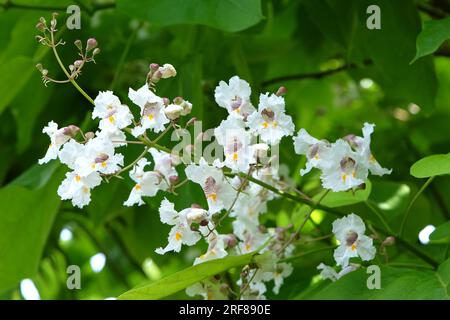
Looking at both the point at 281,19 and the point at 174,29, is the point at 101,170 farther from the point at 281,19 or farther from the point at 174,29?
the point at 281,19

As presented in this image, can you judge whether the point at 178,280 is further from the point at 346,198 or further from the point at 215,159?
the point at 346,198

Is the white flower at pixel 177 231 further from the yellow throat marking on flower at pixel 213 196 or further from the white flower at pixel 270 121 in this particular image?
the white flower at pixel 270 121

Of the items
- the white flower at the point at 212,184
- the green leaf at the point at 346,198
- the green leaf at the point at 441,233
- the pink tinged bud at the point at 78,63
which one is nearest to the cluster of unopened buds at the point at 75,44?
the pink tinged bud at the point at 78,63

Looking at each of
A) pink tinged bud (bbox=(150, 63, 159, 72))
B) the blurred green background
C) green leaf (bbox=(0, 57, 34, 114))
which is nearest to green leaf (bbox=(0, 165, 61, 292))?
the blurred green background

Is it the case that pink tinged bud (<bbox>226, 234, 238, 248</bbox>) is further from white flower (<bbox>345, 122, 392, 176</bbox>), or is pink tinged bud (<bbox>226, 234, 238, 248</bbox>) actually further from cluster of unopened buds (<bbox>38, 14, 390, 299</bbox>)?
white flower (<bbox>345, 122, 392, 176</bbox>)

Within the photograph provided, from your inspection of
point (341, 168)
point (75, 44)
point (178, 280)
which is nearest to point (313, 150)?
point (341, 168)
